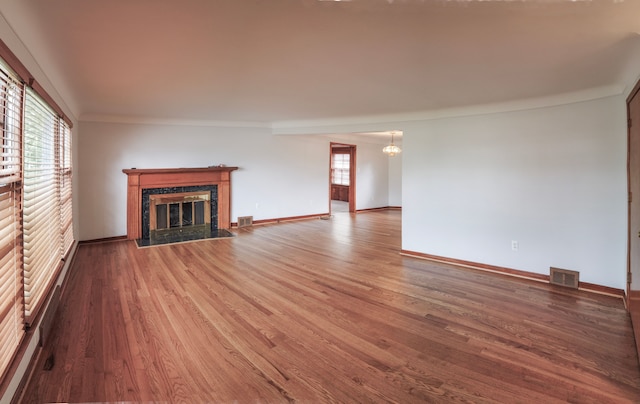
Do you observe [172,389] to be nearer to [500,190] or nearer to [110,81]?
[110,81]

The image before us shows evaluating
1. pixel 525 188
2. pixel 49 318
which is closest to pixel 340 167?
pixel 525 188

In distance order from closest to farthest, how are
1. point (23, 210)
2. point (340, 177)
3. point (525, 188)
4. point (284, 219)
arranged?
1. point (23, 210)
2. point (525, 188)
3. point (284, 219)
4. point (340, 177)

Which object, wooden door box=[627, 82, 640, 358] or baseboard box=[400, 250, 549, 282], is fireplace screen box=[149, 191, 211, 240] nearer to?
baseboard box=[400, 250, 549, 282]

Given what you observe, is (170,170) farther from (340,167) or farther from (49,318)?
(340,167)

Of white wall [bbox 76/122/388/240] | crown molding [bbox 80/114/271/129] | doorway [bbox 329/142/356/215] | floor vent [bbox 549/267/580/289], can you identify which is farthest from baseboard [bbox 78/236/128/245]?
floor vent [bbox 549/267/580/289]

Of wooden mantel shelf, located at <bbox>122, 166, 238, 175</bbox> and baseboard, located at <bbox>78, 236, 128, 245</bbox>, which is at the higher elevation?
wooden mantel shelf, located at <bbox>122, 166, 238, 175</bbox>

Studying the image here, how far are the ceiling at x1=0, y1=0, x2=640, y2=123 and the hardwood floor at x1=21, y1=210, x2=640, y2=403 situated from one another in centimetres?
216

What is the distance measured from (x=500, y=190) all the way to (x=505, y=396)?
9.46ft

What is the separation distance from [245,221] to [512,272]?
16.8 feet

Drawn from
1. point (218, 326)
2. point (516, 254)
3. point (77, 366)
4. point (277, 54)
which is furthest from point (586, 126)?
point (77, 366)

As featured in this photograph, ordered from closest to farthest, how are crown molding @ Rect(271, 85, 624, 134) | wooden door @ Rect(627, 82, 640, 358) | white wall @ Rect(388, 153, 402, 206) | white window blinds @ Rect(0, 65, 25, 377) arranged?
white window blinds @ Rect(0, 65, 25, 377)
wooden door @ Rect(627, 82, 640, 358)
crown molding @ Rect(271, 85, 624, 134)
white wall @ Rect(388, 153, 402, 206)

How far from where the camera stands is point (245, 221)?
7.07 m

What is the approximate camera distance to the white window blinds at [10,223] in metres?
1.65

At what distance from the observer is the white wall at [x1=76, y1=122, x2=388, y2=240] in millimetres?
5426
